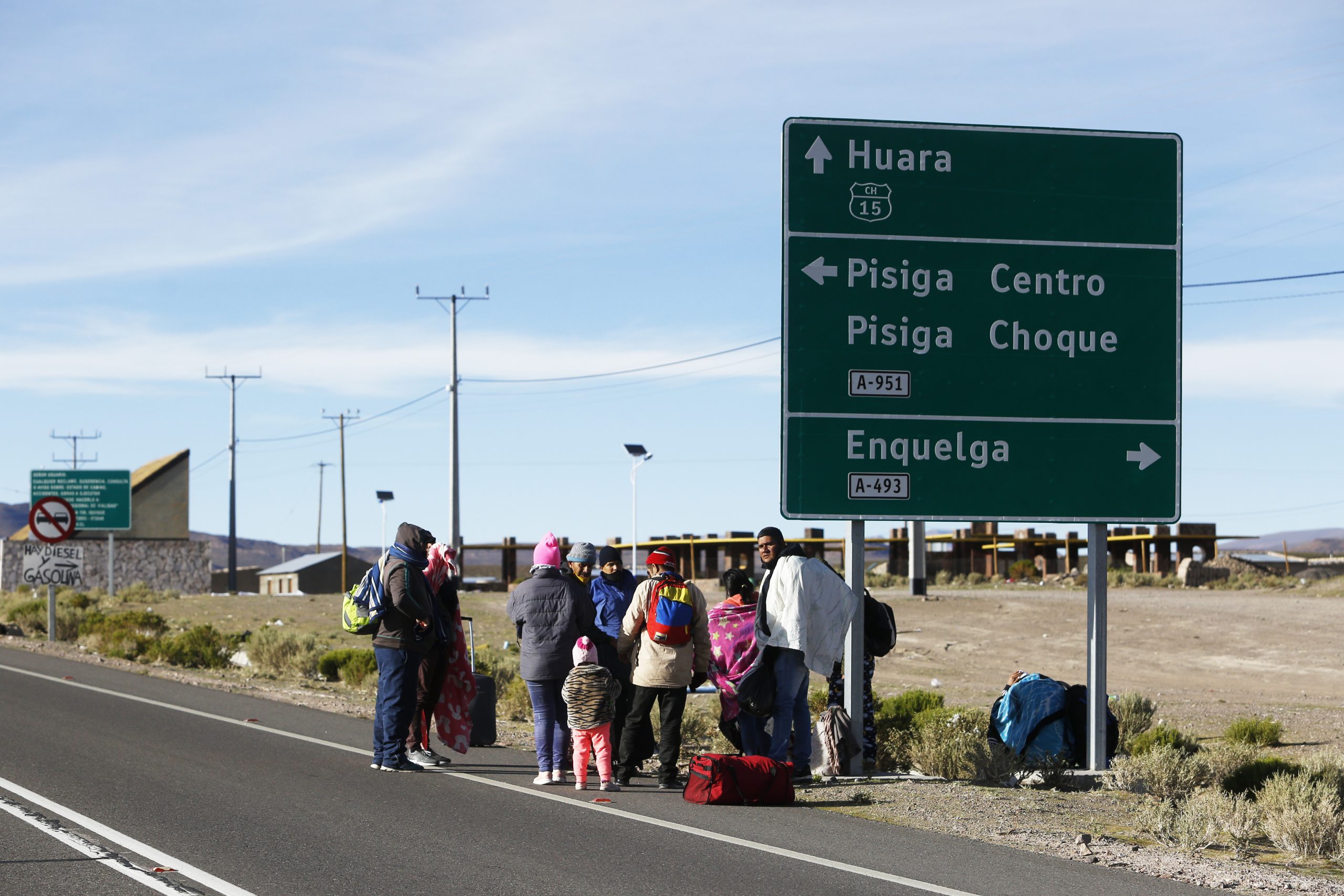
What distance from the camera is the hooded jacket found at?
10.6 metres

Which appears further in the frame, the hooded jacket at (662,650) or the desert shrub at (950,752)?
the desert shrub at (950,752)

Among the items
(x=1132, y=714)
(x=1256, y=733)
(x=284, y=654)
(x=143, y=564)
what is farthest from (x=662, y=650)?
(x=143, y=564)

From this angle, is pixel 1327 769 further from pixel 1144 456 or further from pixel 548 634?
pixel 548 634

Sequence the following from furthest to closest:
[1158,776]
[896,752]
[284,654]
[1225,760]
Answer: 1. [284,654]
2. [1225,760]
3. [896,752]
4. [1158,776]

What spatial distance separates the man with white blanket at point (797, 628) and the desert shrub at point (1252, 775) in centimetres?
375

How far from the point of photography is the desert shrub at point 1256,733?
630 inches

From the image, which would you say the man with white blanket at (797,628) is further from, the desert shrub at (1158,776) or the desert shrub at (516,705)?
the desert shrub at (516,705)

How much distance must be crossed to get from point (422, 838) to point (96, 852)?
6.00 feet

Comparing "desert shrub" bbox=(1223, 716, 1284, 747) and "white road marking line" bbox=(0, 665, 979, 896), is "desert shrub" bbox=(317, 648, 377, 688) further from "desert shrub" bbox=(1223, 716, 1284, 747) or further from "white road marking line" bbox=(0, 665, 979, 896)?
"desert shrub" bbox=(1223, 716, 1284, 747)

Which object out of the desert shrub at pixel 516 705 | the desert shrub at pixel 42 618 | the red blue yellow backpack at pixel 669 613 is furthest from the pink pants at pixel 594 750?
the desert shrub at pixel 42 618

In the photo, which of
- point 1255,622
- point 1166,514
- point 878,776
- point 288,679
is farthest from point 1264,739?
point 1255,622

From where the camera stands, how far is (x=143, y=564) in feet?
214

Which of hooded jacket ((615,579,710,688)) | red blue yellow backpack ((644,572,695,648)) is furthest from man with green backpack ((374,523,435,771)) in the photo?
red blue yellow backpack ((644,572,695,648))

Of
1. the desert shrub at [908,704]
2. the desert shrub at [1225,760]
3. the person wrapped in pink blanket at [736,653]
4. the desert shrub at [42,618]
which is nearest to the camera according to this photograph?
the person wrapped in pink blanket at [736,653]
